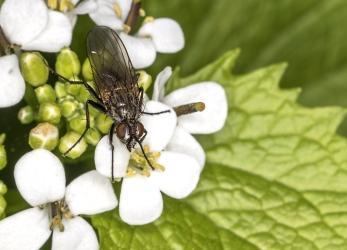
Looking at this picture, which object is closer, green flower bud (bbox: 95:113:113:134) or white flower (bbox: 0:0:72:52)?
white flower (bbox: 0:0:72:52)

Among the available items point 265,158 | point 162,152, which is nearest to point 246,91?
point 265,158

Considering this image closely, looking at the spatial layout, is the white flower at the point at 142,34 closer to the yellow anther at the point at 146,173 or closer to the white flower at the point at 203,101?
the white flower at the point at 203,101

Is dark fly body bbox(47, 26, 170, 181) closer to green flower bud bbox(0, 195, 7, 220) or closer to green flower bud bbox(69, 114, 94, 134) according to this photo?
green flower bud bbox(69, 114, 94, 134)

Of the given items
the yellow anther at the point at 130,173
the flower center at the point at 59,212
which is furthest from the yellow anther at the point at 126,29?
the flower center at the point at 59,212

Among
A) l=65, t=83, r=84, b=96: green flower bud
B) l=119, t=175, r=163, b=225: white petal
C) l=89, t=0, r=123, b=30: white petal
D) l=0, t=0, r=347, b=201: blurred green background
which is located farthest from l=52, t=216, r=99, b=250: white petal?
l=0, t=0, r=347, b=201: blurred green background

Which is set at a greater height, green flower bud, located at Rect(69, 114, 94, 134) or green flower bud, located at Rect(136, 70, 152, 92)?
green flower bud, located at Rect(136, 70, 152, 92)

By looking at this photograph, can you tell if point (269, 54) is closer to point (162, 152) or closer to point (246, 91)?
point (246, 91)
